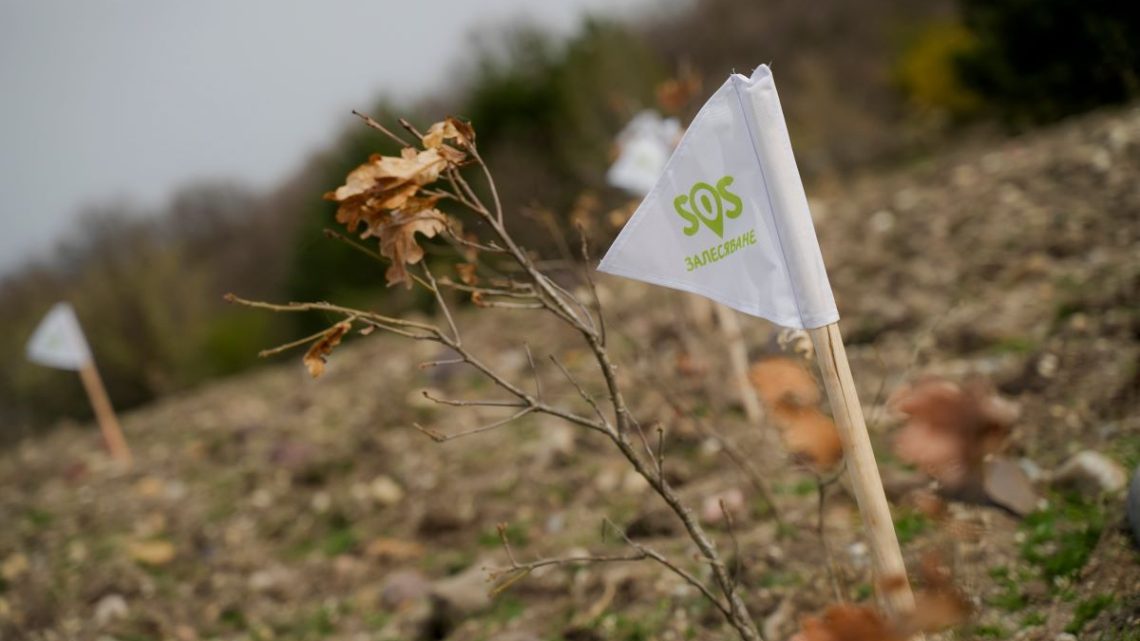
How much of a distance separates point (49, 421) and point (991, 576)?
50.1ft

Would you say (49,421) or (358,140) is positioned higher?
(358,140)

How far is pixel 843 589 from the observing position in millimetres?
2570

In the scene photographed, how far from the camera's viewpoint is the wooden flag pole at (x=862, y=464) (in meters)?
1.82

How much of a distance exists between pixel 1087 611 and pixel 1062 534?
20.8 inches

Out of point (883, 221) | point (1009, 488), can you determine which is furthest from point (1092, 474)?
point (883, 221)

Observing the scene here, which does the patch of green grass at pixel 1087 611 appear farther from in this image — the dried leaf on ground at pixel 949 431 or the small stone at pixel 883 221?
the small stone at pixel 883 221

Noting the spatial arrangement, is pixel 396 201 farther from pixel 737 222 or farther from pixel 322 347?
pixel 737 222

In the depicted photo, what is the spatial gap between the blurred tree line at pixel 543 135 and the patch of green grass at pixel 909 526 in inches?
102

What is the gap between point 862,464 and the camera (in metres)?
1.84

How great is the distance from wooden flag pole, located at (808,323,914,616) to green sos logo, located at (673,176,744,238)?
0.98 feet

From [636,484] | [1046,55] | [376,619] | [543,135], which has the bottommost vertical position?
[376,619]

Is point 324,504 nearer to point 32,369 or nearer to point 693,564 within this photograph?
point 693,564

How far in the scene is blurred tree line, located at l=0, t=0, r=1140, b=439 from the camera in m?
10.5

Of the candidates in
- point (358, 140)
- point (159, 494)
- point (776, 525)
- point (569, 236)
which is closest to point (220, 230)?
point (358, 140)
